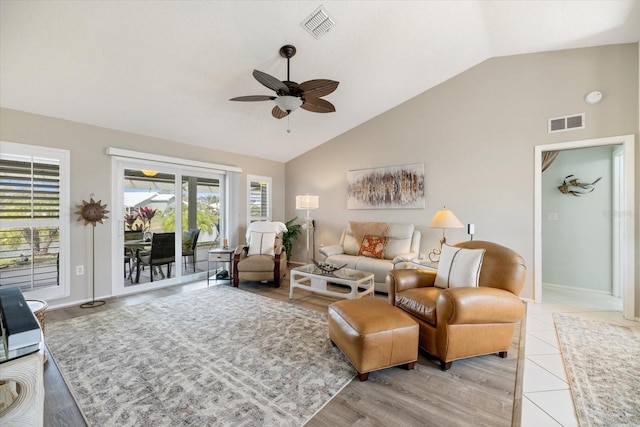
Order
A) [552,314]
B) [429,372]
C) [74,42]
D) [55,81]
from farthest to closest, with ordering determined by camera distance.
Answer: [552,314] → [55,81] → [74,42] → [429,372]

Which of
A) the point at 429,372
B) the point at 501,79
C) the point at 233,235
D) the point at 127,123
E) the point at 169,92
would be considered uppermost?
the point at 501,79

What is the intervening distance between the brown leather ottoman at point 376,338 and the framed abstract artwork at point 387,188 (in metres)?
2.80

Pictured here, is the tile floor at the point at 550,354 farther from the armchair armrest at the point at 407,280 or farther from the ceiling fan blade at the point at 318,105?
the ceiling fan blade at the point at 318,105

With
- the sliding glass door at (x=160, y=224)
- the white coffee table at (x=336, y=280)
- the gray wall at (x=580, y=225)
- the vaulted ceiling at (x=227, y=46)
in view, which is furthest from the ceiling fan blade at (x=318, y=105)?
the gray wall at (x=580, y=225)

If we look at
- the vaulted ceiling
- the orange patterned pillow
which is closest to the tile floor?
the orange patterned pillow

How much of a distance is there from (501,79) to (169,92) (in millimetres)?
4482

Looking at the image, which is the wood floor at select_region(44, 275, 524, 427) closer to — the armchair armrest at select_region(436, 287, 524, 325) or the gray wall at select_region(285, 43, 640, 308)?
the armchair armrest at select_region(436, 287, 524, 325)

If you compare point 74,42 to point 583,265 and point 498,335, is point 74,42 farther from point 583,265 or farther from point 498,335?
point 583,265

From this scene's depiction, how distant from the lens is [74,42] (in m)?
2.50

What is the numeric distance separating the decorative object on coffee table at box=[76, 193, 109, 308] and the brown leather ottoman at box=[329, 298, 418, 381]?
3462mm

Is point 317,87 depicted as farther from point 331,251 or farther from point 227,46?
point 331,251

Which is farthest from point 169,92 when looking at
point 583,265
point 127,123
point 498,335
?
point 583,265

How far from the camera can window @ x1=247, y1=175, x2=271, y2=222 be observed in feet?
18.7

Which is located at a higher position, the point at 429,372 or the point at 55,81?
the point at 55,81
